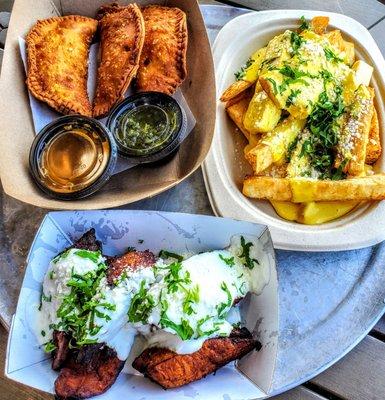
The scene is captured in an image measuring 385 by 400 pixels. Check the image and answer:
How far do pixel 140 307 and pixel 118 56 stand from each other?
1.14 m

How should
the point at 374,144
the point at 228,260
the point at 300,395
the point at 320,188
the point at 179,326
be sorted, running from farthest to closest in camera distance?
the point at 374,144, the point at 300,395, the point at 320,188, the point at 228,260, the point at 179,326

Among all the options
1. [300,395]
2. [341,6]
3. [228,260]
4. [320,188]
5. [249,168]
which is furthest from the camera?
[341,6]

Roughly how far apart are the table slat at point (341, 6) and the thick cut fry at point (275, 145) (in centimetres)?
85

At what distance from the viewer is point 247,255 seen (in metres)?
1.98

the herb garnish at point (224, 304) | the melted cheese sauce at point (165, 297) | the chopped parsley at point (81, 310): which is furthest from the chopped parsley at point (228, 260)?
the chopped parsley at point (81, 310)

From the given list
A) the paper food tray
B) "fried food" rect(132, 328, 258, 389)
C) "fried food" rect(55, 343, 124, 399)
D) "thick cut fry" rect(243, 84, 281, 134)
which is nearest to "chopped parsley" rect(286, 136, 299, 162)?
"thick cut fry" rect(243, 84, 281, 134)

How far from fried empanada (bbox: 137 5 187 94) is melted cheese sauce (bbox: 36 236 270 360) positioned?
0.82 meters

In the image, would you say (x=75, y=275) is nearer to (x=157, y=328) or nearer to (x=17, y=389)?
(x=157, y=328)

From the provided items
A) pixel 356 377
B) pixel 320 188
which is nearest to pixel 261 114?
pixel 320 188

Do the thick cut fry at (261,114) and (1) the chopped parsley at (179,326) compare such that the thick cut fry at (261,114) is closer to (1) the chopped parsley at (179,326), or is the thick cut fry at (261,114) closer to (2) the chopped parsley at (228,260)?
(2) the chopped parsley at (228,260)

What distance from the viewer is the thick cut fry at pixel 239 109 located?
2.34 meters

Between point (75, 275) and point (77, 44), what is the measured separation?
1.12m

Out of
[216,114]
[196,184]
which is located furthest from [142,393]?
[216,114]

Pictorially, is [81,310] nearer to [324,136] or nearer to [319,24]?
[324,136]
